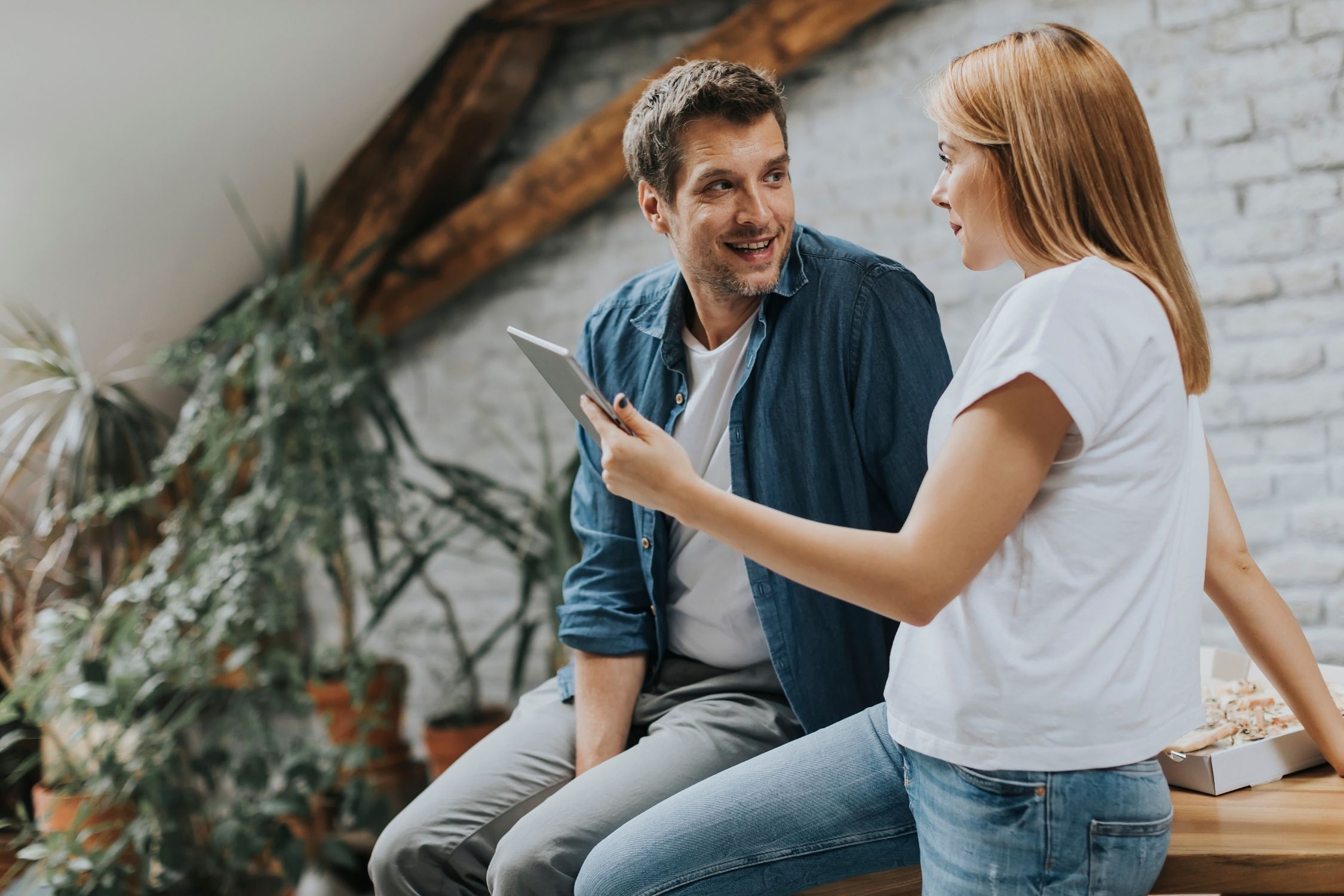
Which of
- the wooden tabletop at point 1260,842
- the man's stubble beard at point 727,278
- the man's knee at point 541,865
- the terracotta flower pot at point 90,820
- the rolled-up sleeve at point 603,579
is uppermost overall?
the man's stubble beard at point 727,278

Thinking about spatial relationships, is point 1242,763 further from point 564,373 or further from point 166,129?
point 166,129

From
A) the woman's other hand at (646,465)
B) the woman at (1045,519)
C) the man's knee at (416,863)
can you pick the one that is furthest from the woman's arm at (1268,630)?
the man's knee at (416,863)

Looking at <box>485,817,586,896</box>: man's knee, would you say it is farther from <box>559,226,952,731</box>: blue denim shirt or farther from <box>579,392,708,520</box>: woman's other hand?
<box>579,392,708,520</box>: woman's other hand

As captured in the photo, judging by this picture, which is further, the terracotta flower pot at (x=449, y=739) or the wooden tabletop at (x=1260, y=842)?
the terracotta flower pot at (x=449, y=739)

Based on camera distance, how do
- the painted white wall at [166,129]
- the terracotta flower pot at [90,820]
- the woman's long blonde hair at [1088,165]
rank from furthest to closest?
1. the terracotta flower pot at [90,820]
2. the painted white wall at [166,129]
3. the woman's long blonde hair at [1088,165]

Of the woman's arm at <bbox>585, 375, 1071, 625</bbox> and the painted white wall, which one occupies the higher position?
the painted white wall

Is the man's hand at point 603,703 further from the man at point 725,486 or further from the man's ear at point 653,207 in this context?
the man's ear at point 653,207

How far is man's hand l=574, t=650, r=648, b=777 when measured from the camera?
1.64 metres

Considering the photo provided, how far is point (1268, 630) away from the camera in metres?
1.28

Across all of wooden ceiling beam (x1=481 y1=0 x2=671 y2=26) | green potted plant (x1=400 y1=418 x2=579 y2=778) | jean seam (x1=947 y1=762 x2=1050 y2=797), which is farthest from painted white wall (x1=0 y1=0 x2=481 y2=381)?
jean seam (x1=947 y1=762 x2=1050 y2=797)

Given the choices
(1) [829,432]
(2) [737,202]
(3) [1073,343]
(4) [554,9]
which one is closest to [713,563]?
(1) [829,432]

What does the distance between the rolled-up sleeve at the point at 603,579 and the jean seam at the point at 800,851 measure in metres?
0.45

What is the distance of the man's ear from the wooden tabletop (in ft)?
3.42

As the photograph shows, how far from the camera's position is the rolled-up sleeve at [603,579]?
1685mm
